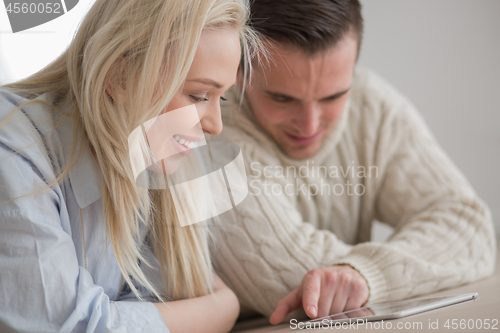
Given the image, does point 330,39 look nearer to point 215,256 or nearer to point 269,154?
point 269,154

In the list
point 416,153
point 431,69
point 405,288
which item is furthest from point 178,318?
point 431,69

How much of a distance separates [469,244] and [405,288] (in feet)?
0.56

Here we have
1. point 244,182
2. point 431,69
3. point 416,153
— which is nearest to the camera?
point 244,182

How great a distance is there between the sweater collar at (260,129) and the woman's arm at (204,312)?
24 cm

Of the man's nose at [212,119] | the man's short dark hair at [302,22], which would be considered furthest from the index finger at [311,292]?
the man's short dark hair at [302,22]

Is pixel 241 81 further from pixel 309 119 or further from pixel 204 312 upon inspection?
pixel 204 312

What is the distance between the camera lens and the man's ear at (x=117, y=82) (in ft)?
1.43

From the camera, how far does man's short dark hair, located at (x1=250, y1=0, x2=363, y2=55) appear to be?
0.64 m

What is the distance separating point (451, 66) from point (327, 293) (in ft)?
2.91

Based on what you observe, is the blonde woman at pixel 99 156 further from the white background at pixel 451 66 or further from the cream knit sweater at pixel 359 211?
the white background at pixel 451 66

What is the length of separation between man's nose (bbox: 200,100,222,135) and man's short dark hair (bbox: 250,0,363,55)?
7.7 inches

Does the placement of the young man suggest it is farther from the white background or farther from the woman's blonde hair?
the white background

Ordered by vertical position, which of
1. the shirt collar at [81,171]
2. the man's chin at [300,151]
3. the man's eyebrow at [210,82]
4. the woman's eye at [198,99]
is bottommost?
the man's chin at [300,151]

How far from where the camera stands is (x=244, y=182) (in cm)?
57
